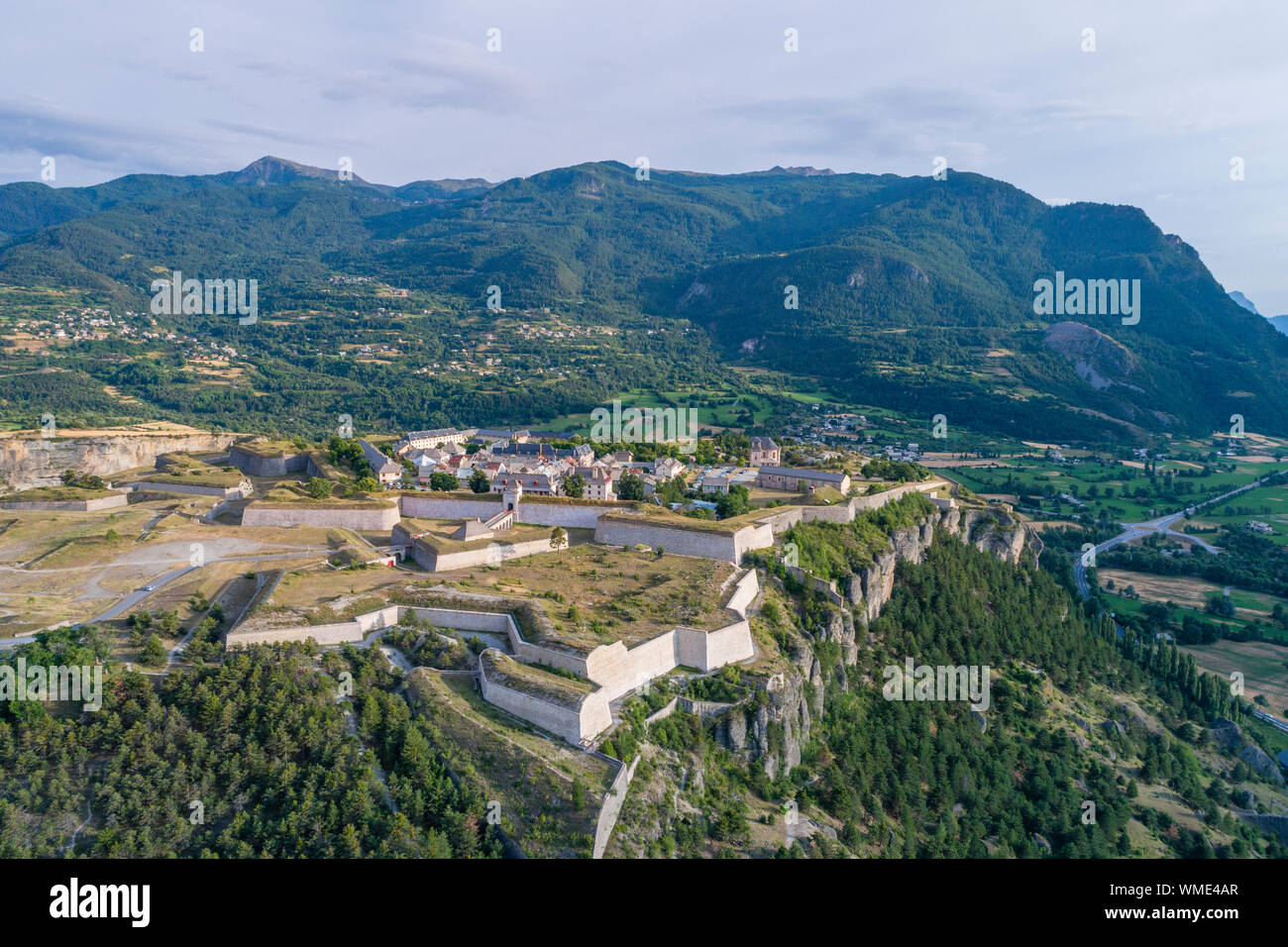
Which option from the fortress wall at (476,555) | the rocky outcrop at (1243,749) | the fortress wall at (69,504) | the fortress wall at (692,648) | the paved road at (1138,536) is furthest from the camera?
the paved road at (1138,536)

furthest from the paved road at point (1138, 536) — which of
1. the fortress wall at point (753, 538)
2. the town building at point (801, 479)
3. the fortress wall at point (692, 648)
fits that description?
the fortress wall at point (692, 648)

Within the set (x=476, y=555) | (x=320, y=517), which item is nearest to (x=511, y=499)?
(x=476, y=555)

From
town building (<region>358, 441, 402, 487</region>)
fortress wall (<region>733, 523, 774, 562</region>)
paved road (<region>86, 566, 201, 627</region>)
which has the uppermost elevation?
town building (<region>358, 441, 402, 487</region>)

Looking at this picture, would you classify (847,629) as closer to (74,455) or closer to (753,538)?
(753,538)

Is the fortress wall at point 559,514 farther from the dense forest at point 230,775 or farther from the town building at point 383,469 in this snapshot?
the dense forest at point 230,775

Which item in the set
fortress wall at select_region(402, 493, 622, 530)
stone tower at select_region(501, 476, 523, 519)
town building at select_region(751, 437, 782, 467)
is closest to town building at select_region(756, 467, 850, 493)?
town building at select_region(751, 437, 782, 467)

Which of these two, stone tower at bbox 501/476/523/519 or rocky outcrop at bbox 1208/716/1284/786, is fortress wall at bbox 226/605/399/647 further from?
rocky outcrop at bbox 1208/716/1284/786

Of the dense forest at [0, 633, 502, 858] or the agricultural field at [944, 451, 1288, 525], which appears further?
the agricultural field at [944, 451, 1288, 525]

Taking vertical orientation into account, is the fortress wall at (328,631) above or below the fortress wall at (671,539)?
below
